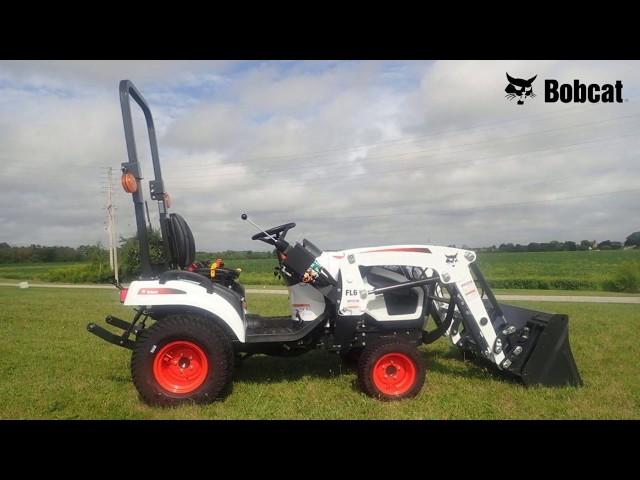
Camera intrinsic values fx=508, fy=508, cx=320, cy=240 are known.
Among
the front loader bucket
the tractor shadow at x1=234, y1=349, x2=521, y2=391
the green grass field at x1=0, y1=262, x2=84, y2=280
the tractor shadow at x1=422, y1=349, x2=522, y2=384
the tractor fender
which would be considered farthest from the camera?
the green grass field at x1=0, y1=262, x2=84, y2=280

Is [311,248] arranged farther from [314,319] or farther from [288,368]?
[288,368]

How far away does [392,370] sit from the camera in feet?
16.1

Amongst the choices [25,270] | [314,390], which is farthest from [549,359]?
[25,270]

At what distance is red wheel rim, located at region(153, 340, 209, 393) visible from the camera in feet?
15.2

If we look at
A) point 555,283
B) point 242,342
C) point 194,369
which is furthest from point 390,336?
point 555,283

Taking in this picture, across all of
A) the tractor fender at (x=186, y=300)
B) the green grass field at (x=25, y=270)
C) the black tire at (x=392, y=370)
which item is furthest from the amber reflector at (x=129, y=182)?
the green grass field at (x=25, y=270)

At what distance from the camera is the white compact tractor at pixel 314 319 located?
182 inches

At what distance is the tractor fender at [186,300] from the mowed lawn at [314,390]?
0.77 metres

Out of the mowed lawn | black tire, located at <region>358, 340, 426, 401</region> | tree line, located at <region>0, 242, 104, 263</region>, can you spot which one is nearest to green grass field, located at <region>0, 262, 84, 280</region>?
tree line, located at <region>0, 242, 104, 263</region>

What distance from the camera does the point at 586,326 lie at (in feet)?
29.1

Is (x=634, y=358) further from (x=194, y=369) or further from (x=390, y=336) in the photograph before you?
(x=194, y=369)

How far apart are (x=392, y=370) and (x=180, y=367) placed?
2.01 m

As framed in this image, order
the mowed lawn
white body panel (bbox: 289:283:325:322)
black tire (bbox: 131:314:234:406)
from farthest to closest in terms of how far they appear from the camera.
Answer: white body panel (bbox: 289:283:325:322), black tire (bbox: 131:314:234:406), the mowed lawn

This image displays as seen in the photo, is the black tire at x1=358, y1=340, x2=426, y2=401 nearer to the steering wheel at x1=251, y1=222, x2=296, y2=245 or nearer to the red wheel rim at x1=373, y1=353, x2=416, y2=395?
the red wheel rim at x1=373, y1=353, x2=416, y2=395
